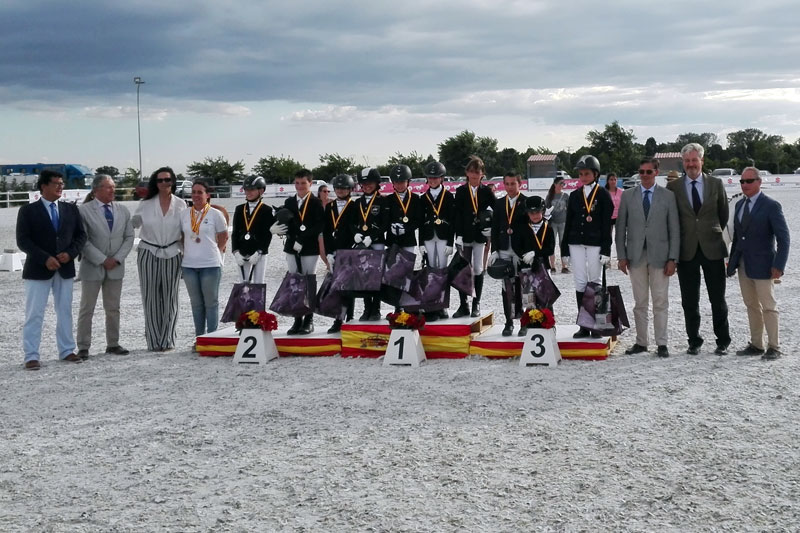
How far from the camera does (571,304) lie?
1110 cm

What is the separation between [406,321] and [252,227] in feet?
6.66

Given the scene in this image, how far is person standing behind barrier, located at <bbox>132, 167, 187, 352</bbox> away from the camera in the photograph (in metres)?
8.74

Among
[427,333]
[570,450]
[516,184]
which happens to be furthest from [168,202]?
[570,450]

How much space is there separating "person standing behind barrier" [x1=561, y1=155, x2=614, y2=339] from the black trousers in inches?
32.2

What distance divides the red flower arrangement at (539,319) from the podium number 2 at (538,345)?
0.43 ft

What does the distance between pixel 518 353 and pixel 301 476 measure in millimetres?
3671

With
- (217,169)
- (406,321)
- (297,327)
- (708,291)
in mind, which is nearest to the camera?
(708,291)

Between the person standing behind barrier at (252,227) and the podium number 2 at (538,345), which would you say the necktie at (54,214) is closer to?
the person standing behind barrier at (252,227)

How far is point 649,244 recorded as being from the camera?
7949mm

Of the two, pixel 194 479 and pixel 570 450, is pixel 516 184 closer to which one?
pixel 570 450

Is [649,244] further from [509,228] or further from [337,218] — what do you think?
[337,218]

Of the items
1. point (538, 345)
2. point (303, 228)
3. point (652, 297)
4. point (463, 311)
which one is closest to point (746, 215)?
point (652, 297)

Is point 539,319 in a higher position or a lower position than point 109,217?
lower

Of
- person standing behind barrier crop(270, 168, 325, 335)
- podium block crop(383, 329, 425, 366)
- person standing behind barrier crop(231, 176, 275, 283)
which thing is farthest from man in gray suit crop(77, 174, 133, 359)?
podium block crop(383, 329, 425, 366)
